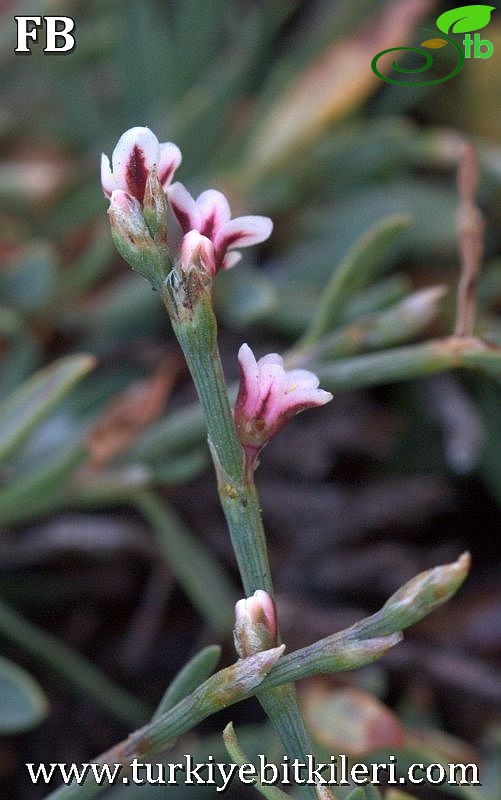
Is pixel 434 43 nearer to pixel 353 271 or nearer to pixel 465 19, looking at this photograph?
pixel 465 19

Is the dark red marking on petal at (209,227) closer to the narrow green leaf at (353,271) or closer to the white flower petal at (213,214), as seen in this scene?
the white flower petal at (213,214)

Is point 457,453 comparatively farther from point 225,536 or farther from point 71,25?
point 71,25

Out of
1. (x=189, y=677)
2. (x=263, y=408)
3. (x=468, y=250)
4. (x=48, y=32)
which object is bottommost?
(x=189, y=677)

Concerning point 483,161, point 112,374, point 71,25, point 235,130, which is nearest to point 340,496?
point 112,374

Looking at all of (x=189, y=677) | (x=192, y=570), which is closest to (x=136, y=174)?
(x=189, y=677)

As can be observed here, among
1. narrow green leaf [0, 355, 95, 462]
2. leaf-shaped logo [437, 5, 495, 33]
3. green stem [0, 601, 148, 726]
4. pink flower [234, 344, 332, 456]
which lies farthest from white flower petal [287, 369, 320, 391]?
leaf-shaped logo [437, 5, 495, 33]
